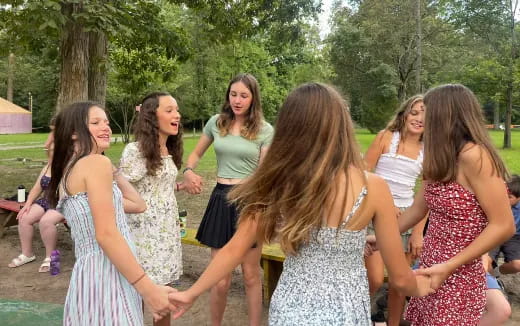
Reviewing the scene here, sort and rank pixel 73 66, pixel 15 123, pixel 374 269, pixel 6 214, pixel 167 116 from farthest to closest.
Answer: pixel 15 123 → pixel 73 66 → pixel 6 214 → pixel 167 116 → pixel 374 269

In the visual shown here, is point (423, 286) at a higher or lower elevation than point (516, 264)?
higher

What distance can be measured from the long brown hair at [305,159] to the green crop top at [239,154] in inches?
61.4

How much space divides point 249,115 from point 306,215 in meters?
1.83

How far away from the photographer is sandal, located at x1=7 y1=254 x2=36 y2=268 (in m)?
5.45

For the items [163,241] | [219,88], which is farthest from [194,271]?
A: [219,88]

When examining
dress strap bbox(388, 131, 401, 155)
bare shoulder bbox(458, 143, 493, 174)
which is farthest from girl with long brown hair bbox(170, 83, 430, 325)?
dress strap bbox(388, 131, 401, 155)

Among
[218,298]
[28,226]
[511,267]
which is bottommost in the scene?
[28,226]

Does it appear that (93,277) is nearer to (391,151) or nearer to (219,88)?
(391,151)

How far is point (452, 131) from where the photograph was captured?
6.89ft

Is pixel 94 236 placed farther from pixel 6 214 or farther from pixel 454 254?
pixel 6 214

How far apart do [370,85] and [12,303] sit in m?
35.7

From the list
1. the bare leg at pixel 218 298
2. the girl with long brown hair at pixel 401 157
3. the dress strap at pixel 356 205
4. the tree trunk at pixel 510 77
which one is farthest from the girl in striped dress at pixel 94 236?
the tree trunk at pixel 510 77

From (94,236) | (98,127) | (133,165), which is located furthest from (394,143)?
(94,236)

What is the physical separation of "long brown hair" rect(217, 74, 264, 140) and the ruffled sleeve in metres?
0.63
